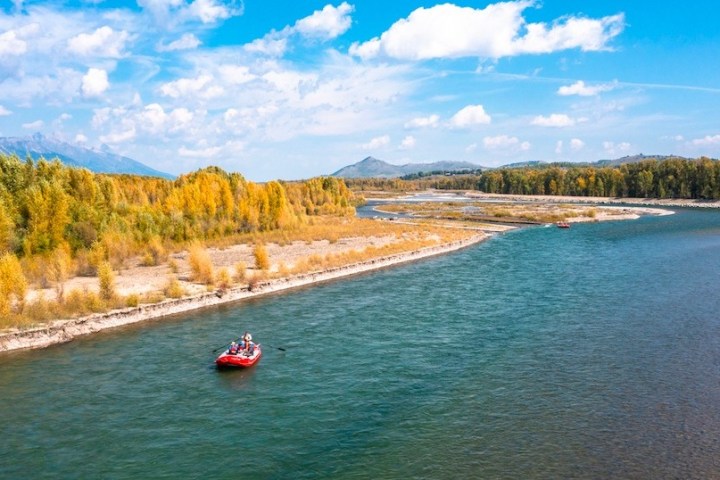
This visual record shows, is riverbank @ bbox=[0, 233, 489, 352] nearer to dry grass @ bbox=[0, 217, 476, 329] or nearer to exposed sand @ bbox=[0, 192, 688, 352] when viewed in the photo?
exposed sand @ bbox=[0, 192, 688, 352]

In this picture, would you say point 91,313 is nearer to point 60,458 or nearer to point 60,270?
point 60,270

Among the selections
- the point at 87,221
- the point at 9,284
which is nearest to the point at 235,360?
the point at 9,284

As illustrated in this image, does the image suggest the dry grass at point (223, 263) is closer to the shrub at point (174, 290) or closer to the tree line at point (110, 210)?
the shrub at point (174, 290)

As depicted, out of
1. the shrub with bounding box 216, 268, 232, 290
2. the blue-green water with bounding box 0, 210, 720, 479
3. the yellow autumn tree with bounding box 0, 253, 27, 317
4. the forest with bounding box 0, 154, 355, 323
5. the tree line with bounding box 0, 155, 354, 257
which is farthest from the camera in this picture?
the tree line with bounding box 0, 155, 354, 257

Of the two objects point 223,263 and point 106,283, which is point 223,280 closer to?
point 106,283

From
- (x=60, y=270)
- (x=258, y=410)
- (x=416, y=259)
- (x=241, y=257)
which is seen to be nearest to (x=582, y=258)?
(x=416, y=259)

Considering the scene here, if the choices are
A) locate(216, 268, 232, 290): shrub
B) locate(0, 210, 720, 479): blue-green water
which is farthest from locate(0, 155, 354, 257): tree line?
locate(0, 210, 720, 479): blue-green water
